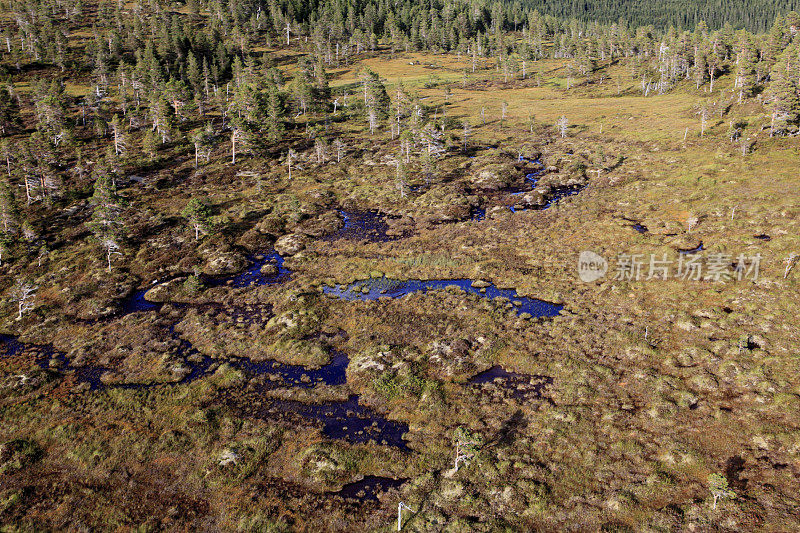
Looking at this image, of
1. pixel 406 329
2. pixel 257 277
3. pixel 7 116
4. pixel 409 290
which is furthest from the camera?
pixel 7 116

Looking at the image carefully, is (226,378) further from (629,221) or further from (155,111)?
(155,111)

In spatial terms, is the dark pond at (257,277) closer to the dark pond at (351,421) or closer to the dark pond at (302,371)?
the dark pond at (302,371)

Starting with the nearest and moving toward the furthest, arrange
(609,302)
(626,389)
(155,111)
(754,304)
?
1. (626,389)
2. (754,304)
3. (609,302)
4. (155,111)

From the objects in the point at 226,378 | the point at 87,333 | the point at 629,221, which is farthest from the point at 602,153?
the point at 87,333

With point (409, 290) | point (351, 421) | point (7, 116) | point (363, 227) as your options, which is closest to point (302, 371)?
point (351, 421)

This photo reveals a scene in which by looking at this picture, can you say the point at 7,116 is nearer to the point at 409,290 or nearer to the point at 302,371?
the point at 409,290

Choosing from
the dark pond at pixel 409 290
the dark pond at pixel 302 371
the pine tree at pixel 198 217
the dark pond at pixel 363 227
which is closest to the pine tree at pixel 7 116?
the pine tree at pixel 198 217

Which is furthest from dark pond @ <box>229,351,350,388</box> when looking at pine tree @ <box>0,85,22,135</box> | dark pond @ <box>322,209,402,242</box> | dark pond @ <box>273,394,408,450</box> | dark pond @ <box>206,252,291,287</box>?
pine tree @ <box>0,85,22,135</box>

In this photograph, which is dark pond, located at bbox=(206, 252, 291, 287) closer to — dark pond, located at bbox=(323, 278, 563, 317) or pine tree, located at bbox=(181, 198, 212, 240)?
dark pond, located at bbox=(323, 278, 563, 317)
